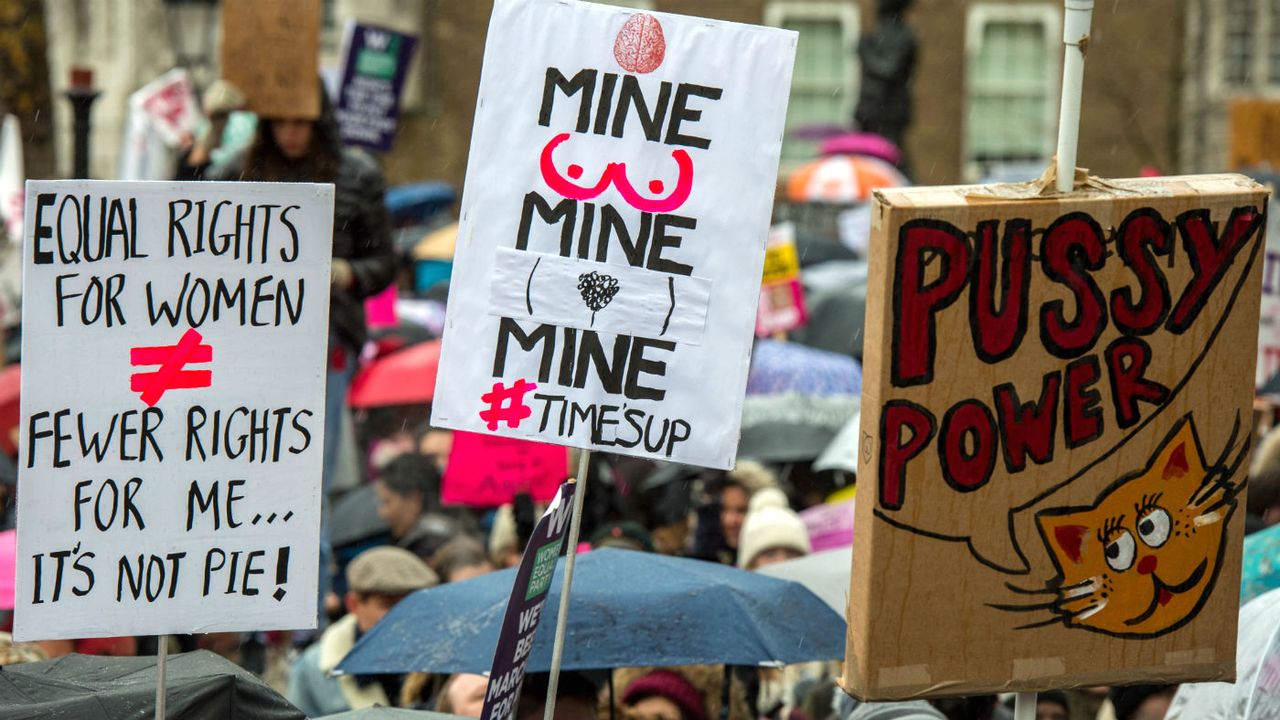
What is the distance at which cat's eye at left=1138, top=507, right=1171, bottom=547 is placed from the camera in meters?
3.94

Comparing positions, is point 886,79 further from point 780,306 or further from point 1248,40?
point 780,306

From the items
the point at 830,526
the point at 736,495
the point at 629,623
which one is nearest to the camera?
the point at 629,623

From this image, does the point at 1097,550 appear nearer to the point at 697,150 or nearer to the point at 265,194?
the point at 697,150

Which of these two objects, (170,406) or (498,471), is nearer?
(170,406)

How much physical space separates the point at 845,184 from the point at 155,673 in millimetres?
13632

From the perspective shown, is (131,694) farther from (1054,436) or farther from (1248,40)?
(1248,40)

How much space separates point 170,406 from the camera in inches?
166

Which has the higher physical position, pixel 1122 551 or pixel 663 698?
pixel 1122 551

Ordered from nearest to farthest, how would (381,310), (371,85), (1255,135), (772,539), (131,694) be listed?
1. (131,694)
2. (772,539)
3. (381,310)
4. (371,85)
5. (1255,135)

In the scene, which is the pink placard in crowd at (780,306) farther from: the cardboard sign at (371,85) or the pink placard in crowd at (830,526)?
the pink placard in crowd at (830,526)

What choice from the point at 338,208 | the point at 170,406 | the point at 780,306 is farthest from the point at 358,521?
the point at 170,406

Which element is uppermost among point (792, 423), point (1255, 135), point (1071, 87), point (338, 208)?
point (1255, 135)

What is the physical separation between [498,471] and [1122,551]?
4.39m

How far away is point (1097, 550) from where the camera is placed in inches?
155
